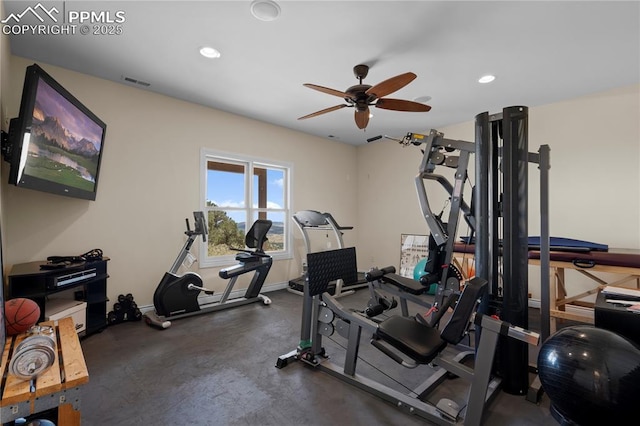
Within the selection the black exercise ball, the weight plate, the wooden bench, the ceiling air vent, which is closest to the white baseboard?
the wooden bench

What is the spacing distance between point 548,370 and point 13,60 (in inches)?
194

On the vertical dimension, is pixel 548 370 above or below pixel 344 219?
below

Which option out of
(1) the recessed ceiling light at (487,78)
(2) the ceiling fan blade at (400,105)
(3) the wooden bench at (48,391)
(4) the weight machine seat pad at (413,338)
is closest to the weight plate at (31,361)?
(3) the wooden bench at (48,391)

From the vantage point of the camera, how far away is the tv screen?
2.09m

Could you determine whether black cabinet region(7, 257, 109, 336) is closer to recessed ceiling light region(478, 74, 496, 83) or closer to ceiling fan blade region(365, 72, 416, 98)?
ceiling fan blade region(365, 72, 416, 98)

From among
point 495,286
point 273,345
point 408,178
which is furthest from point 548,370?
point 408,178

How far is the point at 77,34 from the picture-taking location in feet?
8.45

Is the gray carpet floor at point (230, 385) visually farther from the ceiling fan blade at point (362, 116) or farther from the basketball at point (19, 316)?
the ceiling fan blade at point (362, 116)

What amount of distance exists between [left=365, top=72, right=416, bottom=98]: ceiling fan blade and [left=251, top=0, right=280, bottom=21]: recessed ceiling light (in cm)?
99

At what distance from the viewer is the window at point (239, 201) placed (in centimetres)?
446

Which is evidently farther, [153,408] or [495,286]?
[495,286]

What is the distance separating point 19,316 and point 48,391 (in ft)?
2.54

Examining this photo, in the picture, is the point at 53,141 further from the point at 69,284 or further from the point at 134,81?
the point at 134,81

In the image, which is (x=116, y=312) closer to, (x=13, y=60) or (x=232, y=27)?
(x=13, y=60)
